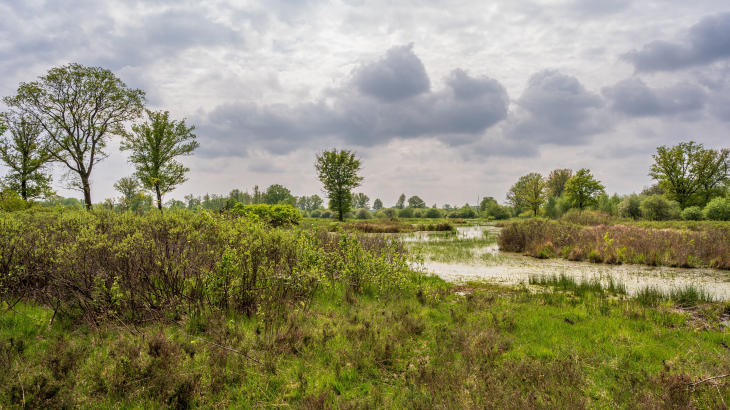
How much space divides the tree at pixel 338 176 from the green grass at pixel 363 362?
104ft

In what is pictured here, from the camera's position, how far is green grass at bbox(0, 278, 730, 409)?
301 centimetres

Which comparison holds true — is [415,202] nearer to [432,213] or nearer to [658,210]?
[432,213]

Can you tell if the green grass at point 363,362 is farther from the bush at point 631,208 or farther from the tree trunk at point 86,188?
the bush at point 631,208

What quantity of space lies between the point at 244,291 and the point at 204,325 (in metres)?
0.81

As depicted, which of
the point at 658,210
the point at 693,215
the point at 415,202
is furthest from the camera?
the point at 415,202

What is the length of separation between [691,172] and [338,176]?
41.0 m

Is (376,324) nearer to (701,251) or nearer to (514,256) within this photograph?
(514,256)

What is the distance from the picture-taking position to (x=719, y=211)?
996 inches

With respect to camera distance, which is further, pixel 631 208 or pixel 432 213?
pixel 432 213

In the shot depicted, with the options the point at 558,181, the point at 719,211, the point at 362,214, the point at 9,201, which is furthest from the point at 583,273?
the point at 558,181

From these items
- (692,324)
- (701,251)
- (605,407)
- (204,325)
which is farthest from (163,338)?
(701,251)

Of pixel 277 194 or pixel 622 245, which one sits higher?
pixel 277 194

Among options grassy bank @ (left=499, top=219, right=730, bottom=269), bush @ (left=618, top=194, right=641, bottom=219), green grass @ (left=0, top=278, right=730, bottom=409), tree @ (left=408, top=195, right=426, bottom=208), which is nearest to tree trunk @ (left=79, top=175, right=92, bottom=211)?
green grass @ (left=0, top=278, right=730, bottom=409)

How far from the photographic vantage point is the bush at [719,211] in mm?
25000
